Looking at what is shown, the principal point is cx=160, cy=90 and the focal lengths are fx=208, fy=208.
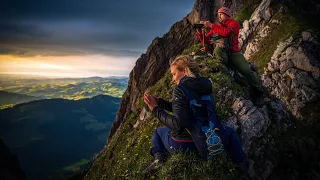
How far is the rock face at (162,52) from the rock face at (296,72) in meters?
18.5

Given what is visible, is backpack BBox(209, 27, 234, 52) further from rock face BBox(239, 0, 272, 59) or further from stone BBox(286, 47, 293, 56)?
rock face BBox(239, 0, 272, 59)

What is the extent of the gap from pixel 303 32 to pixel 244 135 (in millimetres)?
30168

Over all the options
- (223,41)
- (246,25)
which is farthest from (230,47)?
(246,25)

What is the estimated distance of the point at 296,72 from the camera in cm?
2795

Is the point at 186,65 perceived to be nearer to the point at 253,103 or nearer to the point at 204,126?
the point at 204,126

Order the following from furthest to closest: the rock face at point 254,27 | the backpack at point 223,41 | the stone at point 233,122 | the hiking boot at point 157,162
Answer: the rock face at point 254,27
the backpack at point 223,41
the stone at point 233,122
the hiking boot at point 157,162

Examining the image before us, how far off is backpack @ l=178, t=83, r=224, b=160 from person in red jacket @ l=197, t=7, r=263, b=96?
7.48 meters

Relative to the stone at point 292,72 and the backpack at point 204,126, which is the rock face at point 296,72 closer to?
the stone at point 292,72

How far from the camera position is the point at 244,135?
30.7 ft

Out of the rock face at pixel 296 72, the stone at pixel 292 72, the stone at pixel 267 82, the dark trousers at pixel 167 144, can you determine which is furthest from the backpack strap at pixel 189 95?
the stone at pixel 292 72

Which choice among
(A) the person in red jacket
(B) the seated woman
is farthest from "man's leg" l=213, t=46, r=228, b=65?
(B) the seated woman

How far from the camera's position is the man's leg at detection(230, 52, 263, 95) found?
12.1m

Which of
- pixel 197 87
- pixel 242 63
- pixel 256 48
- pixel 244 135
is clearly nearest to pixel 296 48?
pixel 256 48

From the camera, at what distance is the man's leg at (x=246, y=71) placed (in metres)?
12.1
